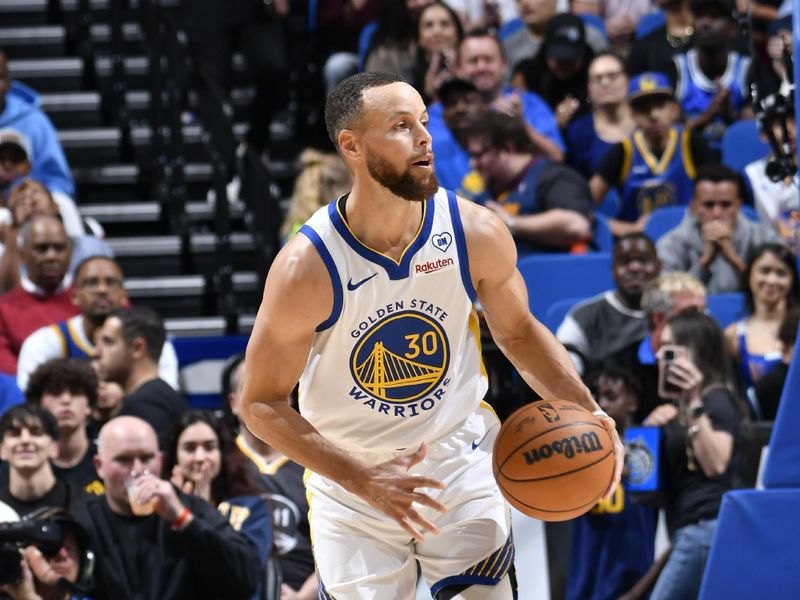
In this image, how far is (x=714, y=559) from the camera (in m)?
5.19

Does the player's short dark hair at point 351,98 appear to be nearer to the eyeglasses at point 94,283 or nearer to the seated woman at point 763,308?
the seated woman at point 763,308

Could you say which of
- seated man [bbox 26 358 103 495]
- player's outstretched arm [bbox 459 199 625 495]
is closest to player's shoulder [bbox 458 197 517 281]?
player's outstretched arm [bbox 459 199 625 495]

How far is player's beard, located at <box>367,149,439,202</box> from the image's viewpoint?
3.94m

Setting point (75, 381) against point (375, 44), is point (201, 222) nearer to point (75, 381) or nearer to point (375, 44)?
point (375, 44)

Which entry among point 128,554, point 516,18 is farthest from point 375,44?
point 128,554

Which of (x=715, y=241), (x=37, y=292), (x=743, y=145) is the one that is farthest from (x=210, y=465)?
(x=743, y=145)

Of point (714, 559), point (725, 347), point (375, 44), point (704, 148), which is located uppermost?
point (375, 44)

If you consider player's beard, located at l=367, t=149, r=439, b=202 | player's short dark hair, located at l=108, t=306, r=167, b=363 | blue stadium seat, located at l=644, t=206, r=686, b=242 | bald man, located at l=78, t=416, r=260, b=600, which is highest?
player's beard, located at l=367, t=149, r=439, b=202

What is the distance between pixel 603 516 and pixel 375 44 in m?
4.42

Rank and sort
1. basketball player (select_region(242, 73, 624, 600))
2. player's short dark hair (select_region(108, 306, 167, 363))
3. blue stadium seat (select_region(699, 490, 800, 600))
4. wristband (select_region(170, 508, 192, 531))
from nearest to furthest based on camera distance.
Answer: basketball player (select_region(242, 73, 624, 600)), blue stadium seat (select_region(699, 490, 800, 600)), wristband (select_region(170, 508, 192, 531)), player's short dark hair (select_region(108, 306, 167, 363))

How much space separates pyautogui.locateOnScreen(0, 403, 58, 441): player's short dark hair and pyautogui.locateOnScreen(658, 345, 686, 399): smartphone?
261cm

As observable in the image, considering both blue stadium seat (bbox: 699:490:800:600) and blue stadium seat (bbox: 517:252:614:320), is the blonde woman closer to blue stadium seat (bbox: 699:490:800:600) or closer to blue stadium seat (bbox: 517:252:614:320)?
blue stadium seat (bbox: 517:252:614:320)

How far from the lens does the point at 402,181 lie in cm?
395

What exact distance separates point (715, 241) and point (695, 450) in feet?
6.41
